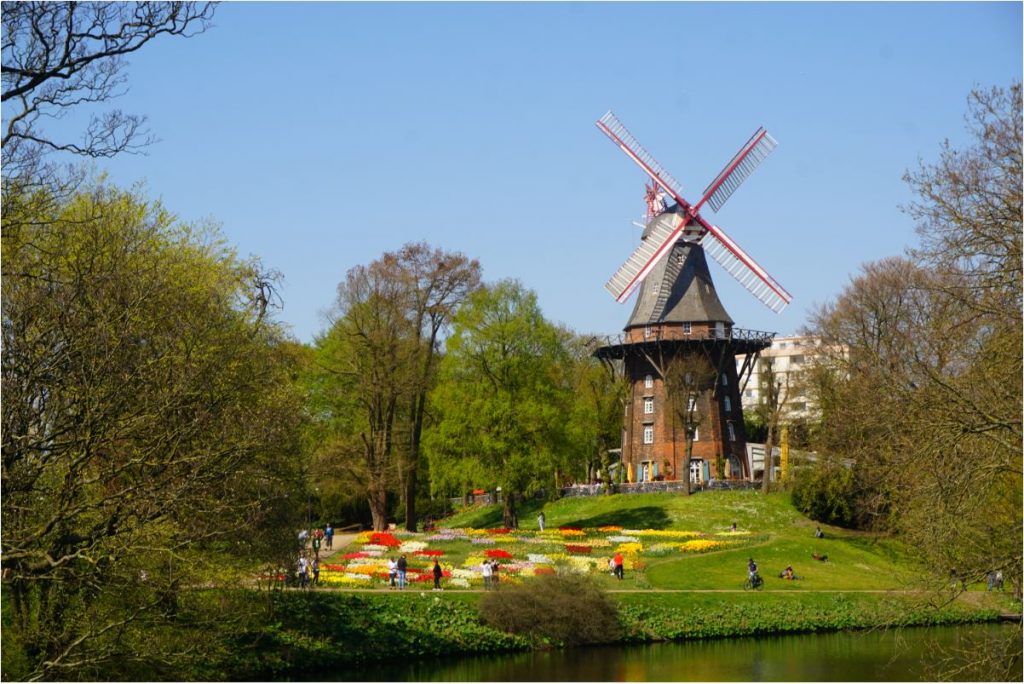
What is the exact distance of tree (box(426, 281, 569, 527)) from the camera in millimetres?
54344

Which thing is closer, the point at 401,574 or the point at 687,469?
the point at 401,574

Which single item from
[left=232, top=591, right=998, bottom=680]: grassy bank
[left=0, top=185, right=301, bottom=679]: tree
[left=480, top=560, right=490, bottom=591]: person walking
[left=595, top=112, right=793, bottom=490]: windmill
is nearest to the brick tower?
[left=595, top=112, right=793, bottom=490]: windmill

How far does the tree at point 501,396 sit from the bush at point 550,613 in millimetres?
19003

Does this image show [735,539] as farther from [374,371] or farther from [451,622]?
[451,622]

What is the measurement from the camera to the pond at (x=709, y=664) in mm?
29266

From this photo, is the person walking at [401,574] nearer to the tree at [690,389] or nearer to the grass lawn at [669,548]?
the grass lawn at [669,548]

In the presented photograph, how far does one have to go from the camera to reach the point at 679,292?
218 feet

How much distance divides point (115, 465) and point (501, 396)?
118 ft

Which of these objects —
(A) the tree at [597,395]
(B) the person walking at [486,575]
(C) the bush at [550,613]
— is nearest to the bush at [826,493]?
(A) the tree at [597,395]

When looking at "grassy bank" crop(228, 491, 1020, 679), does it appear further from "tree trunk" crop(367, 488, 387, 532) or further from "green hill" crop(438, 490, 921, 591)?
"tree trunk" crop(367, 488, 387, 532)

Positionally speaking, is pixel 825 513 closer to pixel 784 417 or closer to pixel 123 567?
pixel 784 417

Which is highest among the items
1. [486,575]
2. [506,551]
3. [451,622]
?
[506,551]

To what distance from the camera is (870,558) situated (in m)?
48.7

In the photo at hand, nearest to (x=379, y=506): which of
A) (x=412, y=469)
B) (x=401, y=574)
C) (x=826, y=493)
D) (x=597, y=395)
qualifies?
(x=412, y=469)
